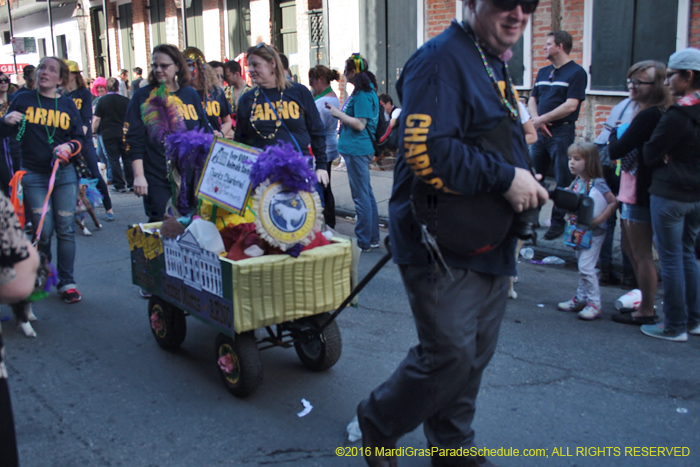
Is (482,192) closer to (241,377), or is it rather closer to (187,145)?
(241,377)

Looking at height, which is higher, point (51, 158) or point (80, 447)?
point (51, 158)

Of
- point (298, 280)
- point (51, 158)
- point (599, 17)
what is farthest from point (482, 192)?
point (599, 17)

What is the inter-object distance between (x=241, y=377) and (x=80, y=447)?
0.86m

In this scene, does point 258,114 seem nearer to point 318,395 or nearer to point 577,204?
point 318,395

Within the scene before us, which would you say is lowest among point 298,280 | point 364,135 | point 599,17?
point 298,280

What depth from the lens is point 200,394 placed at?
391 cm

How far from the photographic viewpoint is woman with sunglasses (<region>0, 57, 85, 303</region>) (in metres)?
5.39

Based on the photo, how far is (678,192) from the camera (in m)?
4.38

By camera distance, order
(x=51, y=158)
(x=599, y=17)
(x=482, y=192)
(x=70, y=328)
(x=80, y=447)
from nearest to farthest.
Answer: (x=482, y=192) < (x=80, y=447) < (x=70, y=328) < (x=51, y=158) < (x=599, y=17)

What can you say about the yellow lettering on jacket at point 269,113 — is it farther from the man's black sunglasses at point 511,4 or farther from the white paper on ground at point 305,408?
the man's black sunglasses at point 511,4

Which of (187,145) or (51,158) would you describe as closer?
(187,145)

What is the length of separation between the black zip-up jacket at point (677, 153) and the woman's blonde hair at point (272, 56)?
2666mm

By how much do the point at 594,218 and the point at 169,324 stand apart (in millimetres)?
3160

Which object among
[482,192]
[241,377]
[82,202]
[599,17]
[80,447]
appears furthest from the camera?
[599,17]
